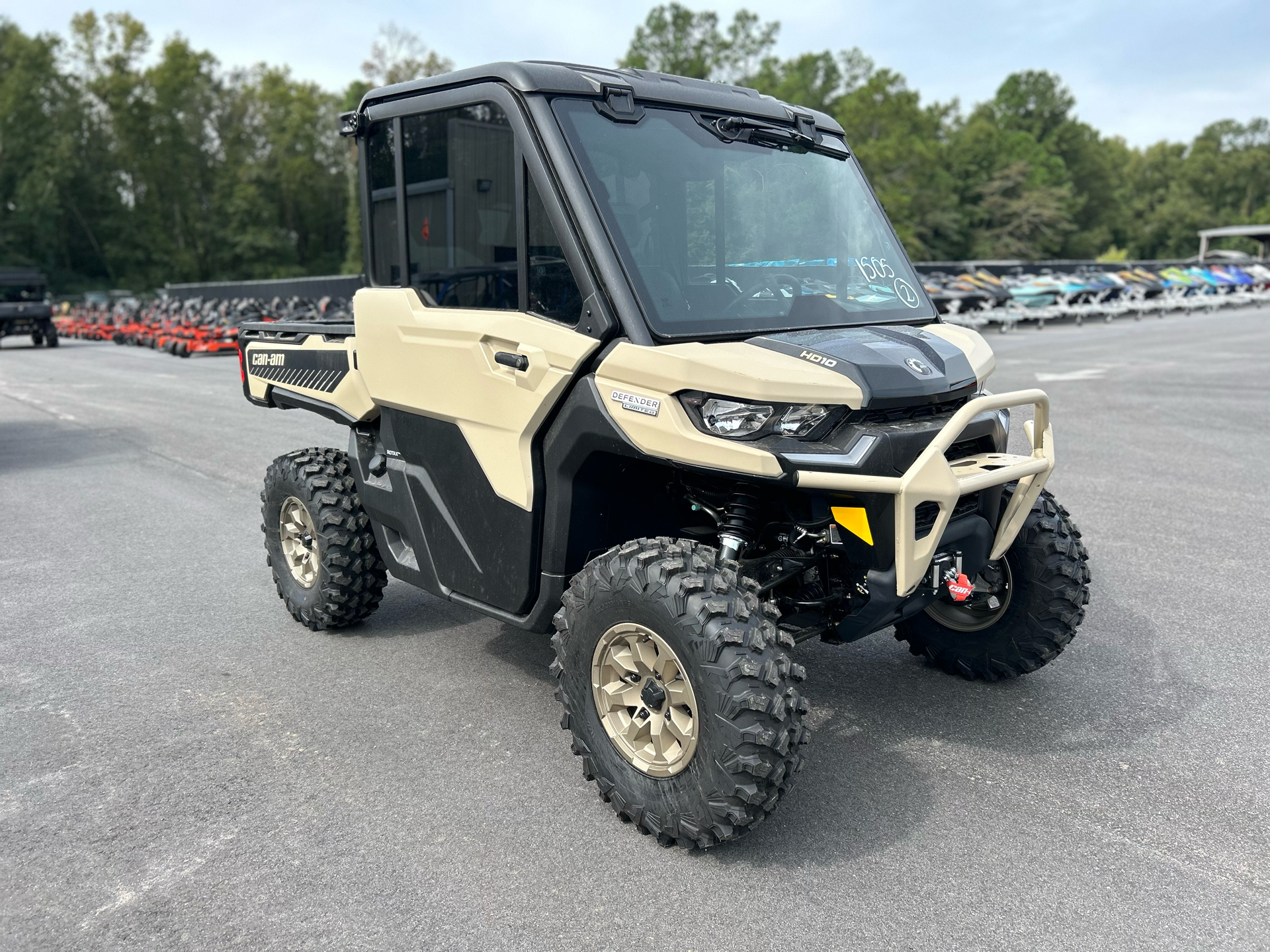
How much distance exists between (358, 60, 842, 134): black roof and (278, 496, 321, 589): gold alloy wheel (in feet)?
6.87

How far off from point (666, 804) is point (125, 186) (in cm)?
8633

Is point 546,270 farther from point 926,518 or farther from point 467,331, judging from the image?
point 926,518

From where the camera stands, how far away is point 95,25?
249ft

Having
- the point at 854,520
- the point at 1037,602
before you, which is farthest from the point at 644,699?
the point at 1037,602

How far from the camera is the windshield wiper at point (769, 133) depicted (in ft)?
12.5

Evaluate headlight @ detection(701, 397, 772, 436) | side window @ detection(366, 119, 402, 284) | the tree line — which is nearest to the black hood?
headlight @ detection(701, 397, 772, 436)

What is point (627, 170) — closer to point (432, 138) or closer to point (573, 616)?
point (432, 138)

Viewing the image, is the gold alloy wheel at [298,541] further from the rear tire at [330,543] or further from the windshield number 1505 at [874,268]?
the windshield number 1505 at [874,268]

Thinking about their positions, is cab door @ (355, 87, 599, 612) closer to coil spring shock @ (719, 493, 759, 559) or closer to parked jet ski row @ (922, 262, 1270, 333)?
coil spring shock @ (719, 493, 759, 559)

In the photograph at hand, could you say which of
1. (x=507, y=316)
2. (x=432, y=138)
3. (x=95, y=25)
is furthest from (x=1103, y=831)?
(x=95, y=25)

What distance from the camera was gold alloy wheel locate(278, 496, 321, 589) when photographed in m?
5.24

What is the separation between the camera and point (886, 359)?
10.8ft

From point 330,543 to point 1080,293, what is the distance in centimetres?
2968

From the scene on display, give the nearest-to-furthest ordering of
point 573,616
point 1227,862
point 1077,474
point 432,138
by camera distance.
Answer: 1. point 1227,862
2. point 573,616
3. point 432,138
4. point 1077,474
